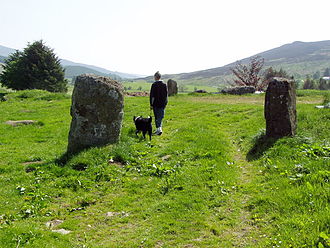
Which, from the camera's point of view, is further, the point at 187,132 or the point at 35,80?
the point at 35,80

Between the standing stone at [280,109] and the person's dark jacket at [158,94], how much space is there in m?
5.36

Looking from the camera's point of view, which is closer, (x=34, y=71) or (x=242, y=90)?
(x=242, y=90)

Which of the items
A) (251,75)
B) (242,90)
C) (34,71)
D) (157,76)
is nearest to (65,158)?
(157,76)

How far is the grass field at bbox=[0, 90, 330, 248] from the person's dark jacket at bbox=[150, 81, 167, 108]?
7.29ft

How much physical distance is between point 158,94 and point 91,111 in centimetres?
451

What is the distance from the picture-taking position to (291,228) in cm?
522

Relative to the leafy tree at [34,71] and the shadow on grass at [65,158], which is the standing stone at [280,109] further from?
the leafy tree at [34,71]

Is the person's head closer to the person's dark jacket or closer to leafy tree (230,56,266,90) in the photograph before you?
the person's dark jacket

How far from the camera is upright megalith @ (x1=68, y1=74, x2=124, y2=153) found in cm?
1095

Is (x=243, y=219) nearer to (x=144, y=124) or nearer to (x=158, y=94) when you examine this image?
(x=144, y=124)

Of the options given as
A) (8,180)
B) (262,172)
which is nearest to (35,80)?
(8,180)

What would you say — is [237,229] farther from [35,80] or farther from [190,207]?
[35,80]

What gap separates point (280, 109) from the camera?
1114 centimetres

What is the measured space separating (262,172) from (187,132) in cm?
568
